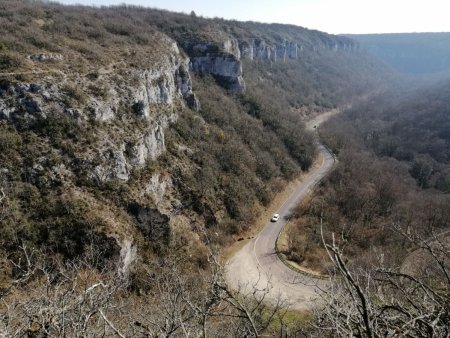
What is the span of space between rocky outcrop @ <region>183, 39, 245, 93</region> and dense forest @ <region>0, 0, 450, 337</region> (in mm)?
321

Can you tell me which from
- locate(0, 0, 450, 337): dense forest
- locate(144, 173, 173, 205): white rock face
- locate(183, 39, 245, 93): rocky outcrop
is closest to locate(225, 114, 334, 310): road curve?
locate(0, 0, 450, 337): dense forest

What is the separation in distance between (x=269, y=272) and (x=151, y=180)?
16617 millimetres

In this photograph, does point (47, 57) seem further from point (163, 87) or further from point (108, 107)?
point (163, 87)

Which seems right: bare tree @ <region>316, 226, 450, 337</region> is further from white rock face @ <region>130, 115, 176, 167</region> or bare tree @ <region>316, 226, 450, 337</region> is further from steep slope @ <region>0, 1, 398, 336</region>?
white rock face @ <region>130, 115, 176, 167</region>

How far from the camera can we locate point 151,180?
140 ft

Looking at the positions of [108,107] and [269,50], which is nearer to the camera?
[108,107]

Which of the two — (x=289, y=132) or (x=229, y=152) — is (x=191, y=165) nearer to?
(x=229, y=152)

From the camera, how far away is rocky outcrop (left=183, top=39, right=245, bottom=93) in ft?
278

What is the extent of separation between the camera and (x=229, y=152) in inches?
2362

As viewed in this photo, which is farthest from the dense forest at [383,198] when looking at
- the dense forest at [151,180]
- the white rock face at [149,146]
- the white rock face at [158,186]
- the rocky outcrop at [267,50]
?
the rocky outcrop at [267,50]

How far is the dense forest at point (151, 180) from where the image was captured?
1762cm

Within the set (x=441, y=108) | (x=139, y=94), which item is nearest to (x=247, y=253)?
(x=139, y=94)

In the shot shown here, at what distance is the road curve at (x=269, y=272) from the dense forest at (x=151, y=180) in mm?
2223

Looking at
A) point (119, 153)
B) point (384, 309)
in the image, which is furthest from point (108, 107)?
point (384, 309)
